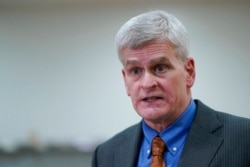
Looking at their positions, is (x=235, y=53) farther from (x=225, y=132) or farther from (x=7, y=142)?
(x=7, y=142)

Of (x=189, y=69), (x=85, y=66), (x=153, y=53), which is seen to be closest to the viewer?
(x=153, y=53)

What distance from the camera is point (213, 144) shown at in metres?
1.24

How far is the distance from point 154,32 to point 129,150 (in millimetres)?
531

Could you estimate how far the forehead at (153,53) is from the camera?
4.04 ft

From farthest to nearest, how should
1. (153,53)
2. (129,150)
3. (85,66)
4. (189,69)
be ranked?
(85,66), (129,150), (189,69), (153,53)

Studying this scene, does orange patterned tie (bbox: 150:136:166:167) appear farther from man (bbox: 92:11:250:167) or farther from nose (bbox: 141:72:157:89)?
nose (bbox: 141:72:157:89)

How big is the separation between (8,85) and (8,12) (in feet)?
2.30

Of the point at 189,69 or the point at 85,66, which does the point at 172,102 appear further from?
the point at 85,66

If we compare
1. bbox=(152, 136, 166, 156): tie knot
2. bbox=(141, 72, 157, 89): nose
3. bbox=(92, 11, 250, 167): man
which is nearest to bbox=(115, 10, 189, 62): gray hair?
bbox=(92, 11, 250, 167): man

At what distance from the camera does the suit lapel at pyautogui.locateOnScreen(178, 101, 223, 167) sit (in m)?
1.22

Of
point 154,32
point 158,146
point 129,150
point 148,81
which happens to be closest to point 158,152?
point 158,146

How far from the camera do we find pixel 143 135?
4.91 ft

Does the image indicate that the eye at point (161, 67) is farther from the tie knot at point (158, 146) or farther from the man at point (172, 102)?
the tie knot at point (158, 146)

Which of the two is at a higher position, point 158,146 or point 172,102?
point 172,102
